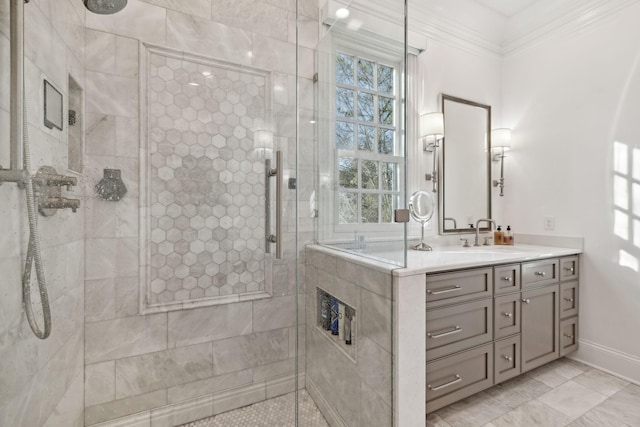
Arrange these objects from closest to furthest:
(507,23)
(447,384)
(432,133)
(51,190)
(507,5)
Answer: (51,190), (447,384), (432,133), (507,5), (507,23)

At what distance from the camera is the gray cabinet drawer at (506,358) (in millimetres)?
1667

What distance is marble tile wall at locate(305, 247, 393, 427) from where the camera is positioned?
4.01 ft

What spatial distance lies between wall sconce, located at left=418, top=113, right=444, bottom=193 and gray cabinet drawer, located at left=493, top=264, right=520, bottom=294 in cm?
80

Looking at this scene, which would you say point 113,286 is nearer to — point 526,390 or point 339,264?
point 339,264

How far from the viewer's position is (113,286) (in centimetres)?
143

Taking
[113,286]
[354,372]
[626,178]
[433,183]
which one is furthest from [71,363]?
[626,178]

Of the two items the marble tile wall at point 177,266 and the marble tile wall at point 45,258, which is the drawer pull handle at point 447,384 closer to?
the marble tile wall at point 177,266

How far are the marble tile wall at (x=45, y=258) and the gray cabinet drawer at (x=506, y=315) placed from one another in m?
2.04

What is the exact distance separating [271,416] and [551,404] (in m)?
1.59

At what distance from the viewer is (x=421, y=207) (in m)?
2.13

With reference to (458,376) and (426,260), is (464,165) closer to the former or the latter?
(426,260)

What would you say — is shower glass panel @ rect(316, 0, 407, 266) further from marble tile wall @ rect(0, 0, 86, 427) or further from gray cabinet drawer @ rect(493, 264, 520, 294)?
marble tile wall @ rect(0, 0, 86, 427)

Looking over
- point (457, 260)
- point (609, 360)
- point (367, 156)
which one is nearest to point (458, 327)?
point (457, 260)

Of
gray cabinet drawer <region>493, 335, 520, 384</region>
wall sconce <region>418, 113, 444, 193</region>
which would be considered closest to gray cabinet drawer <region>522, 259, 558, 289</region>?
gray cabinet drawer <region>493, 335, 520, 384</region>
